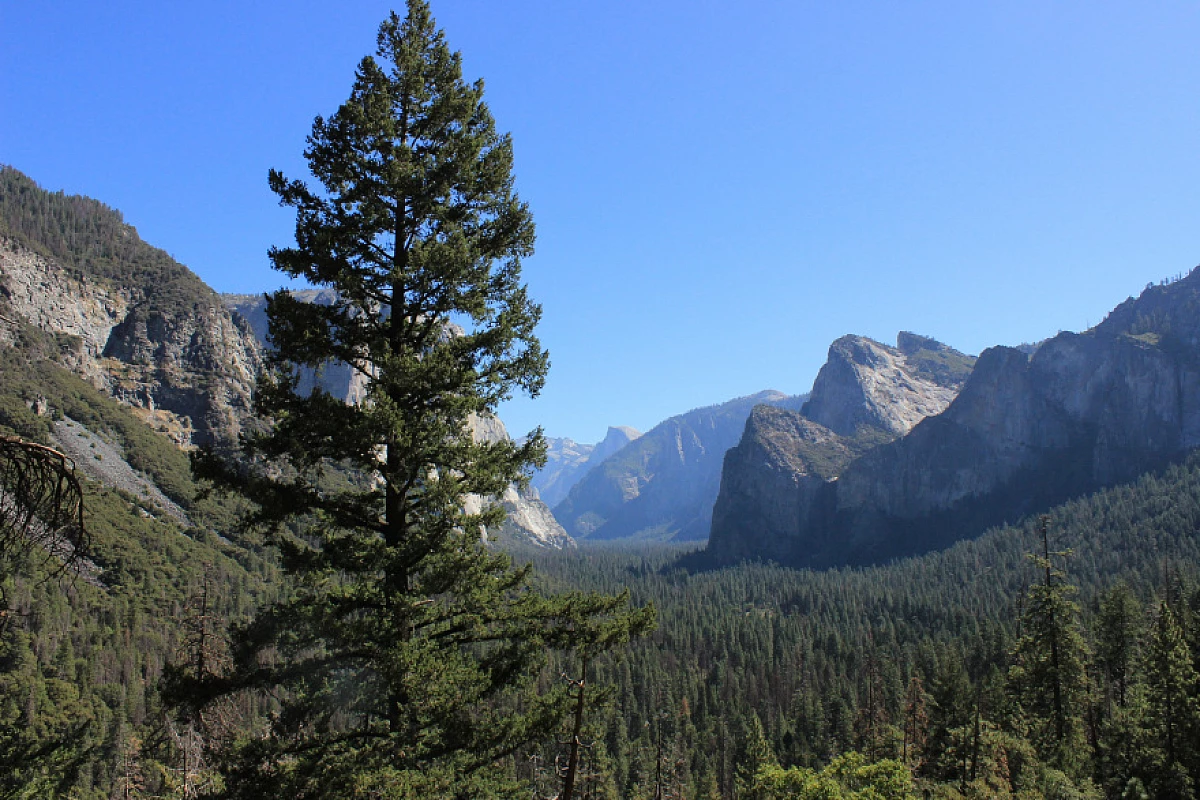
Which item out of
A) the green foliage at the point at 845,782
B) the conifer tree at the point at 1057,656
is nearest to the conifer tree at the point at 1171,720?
the conifer tree at the point at 1057,656

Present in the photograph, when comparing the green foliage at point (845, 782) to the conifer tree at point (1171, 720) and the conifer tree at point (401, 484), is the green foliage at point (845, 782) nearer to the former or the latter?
the conifer tree at point (401, 484)

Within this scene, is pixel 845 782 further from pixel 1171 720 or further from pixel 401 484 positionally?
pixel 401 484

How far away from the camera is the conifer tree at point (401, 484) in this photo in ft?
30.7

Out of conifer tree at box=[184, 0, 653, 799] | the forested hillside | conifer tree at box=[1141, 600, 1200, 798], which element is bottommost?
the forested hillside

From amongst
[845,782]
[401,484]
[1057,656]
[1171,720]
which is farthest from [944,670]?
[401,484]

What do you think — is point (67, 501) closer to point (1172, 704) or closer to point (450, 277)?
point (450, 277)

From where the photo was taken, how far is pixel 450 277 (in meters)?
10.5

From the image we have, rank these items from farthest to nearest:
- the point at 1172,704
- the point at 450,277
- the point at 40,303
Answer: the point at 40,303 → the point at 1172,704 → the point at 450,277

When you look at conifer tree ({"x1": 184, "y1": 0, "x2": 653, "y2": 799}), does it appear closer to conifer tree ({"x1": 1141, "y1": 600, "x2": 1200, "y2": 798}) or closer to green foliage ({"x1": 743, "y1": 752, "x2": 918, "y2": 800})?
green foliage ({"x1": 743, "y1": 752, "x2": 918, "y2": 800})

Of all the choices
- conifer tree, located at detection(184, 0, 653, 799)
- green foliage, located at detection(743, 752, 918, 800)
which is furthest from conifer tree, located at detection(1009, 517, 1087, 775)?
conifer tree, located at detection(184, 0, 653, 799)

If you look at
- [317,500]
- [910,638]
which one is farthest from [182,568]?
[317,500]

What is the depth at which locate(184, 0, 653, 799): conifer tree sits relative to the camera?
9344mm

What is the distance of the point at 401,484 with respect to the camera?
994cm

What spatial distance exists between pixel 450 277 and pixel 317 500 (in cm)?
384
